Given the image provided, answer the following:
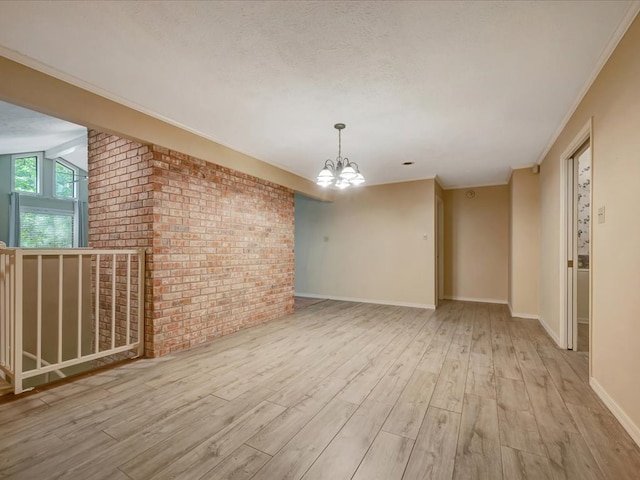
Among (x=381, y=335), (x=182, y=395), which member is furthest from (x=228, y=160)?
(x=381, y=335)

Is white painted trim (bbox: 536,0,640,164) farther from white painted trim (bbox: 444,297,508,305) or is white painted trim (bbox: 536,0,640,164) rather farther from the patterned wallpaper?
white painted trim (bbox: 444,297,508,305)

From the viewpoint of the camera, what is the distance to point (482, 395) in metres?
2.24

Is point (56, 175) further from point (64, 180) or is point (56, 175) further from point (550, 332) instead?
point (550, 332)

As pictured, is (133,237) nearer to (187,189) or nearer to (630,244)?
(187,189)

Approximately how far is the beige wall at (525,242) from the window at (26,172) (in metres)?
10.7

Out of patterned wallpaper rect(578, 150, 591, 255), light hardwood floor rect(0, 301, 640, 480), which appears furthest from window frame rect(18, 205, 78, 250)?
patterned wallpaper rect(578, 150, 591, 255)

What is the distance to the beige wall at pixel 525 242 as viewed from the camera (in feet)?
15.3

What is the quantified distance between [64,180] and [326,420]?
9.78 meters

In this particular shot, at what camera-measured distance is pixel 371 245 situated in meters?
6.18

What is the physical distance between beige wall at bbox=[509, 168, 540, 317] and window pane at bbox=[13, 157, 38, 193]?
1079 cm

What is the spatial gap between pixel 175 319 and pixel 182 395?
1144 millimetres

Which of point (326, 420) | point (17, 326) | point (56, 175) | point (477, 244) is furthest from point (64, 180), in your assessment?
point (477, 244)

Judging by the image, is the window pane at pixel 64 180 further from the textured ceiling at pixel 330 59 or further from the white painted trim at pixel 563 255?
the white painted trim at pixel 563 255

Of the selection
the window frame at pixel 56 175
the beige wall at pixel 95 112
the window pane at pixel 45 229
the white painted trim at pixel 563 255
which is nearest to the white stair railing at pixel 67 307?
the beige wall at pixel 95 112
